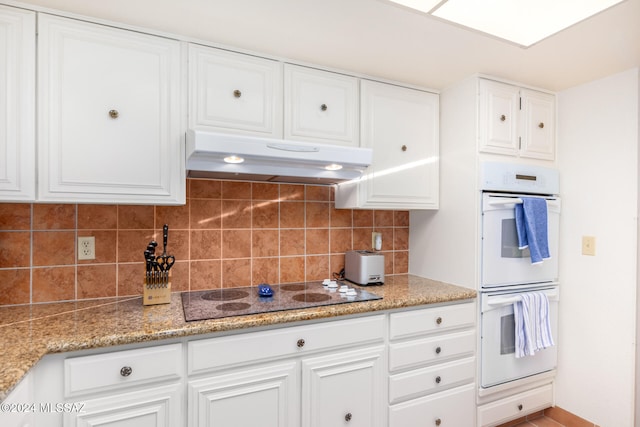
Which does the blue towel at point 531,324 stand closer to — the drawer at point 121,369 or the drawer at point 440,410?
the drawer at point 440,410

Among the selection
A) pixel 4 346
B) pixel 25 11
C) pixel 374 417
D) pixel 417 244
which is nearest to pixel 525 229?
pixel 417 244

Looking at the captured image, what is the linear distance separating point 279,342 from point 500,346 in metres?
1.37

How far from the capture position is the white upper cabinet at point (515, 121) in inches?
81.8

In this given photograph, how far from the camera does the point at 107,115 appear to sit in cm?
154

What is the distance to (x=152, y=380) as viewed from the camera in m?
1.35

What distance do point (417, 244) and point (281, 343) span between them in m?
1.32

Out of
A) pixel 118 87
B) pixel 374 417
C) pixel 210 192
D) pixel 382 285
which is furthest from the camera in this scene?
pixel 382 285

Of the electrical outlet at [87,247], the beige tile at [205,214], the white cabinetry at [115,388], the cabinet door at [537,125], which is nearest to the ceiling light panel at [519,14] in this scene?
the cabinet door at [537,125]

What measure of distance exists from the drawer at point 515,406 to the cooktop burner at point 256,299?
3.38 feet

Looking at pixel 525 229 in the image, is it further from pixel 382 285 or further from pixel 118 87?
pixel 118 87

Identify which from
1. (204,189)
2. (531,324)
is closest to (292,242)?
(204,189)

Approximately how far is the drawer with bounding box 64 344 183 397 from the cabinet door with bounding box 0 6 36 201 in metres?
0.71

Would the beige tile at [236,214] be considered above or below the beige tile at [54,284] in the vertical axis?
above

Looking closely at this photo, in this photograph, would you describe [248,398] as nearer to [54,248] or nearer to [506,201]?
[54,248]
